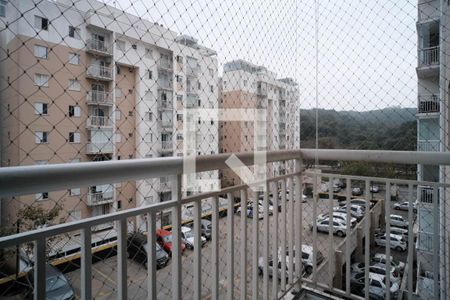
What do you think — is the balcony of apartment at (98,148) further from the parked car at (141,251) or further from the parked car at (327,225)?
the parked car at (327,225)

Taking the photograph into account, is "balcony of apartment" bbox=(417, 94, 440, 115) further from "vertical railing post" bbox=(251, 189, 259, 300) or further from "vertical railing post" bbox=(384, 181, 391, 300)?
"vertical railing post" bbox=(251, 189, 259, 300)

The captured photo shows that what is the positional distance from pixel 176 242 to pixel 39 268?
0.42 metres

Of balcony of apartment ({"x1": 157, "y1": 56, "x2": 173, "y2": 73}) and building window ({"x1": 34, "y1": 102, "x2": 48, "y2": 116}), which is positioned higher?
balcony of apartment ({"x1": 157, "y1": 56, "x2": 173, "y2": 73})

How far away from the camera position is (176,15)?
122cm

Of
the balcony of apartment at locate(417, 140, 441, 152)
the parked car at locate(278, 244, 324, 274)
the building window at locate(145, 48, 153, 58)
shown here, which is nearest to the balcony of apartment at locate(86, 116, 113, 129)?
the building window at locate(145, 48, 153, 58)

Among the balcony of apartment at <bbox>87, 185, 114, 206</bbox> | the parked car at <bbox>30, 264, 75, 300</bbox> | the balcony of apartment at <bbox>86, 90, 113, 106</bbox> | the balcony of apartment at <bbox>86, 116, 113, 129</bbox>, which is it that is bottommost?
the parked car at <bbox>30, 264, 75, 300</bbox>

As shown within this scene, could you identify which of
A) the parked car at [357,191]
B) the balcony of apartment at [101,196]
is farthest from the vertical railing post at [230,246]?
the parked car at [357,191]

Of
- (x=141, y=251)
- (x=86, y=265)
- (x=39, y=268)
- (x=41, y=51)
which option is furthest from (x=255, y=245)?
(x=41, y=51)

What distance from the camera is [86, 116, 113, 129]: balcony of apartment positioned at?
917mm

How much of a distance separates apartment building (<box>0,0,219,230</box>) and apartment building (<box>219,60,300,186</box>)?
31 cm

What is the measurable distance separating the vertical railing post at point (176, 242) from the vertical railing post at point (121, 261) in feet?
0.59

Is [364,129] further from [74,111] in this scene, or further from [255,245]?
[74,111]

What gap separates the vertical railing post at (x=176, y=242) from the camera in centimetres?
91

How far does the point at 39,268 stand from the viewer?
2.01ft
